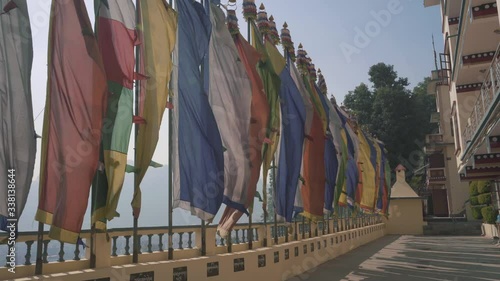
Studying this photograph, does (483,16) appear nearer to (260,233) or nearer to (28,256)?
(260,233)

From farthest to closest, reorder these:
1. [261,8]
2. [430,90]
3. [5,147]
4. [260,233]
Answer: [430,90]
[261,8]
[260,233]
[5,147]

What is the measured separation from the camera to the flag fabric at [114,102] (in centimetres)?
625

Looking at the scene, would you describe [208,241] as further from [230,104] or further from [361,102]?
[361,102]

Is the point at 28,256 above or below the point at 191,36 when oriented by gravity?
below

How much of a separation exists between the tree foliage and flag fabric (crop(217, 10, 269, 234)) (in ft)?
129

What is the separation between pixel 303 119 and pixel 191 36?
5121 mm

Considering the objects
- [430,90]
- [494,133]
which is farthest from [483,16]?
[430,90]

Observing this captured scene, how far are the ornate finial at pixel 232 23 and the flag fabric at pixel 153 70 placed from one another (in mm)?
2119

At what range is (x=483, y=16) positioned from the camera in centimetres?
1273

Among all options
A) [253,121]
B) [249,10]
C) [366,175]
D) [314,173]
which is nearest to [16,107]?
[253,121]

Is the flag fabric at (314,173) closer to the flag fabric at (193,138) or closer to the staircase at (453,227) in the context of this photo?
the flag fabric at (193,138)

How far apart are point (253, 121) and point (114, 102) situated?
3799mm

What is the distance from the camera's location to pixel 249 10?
11055mm

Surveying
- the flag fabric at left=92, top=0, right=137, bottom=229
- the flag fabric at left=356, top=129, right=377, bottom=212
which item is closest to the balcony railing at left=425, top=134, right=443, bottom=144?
the flag fabric at left=356, top=129, right=377, bottom=212
